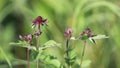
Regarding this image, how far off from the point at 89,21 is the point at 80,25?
0.24 feet

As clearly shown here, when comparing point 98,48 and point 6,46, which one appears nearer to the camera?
point 98,48

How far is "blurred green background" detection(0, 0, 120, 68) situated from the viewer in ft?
6.41

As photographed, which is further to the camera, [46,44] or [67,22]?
[67,22]

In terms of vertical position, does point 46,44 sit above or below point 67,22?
below

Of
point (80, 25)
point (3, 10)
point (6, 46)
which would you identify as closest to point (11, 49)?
point (6, 46)

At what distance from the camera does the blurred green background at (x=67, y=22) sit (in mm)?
1953

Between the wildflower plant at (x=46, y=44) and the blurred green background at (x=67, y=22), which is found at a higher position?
the blurred green background at (x=67, y=22)

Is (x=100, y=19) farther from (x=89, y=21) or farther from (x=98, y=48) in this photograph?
(x=98, y=48)

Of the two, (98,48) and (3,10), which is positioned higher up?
(3,10)

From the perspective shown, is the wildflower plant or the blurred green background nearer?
the wildflower plant

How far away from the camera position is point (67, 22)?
83.7 inches

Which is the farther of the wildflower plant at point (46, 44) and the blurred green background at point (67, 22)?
the blurred green background at point (67, 22)

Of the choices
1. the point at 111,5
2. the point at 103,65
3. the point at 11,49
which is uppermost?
the point at 111,5

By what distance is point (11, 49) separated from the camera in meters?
2.09
